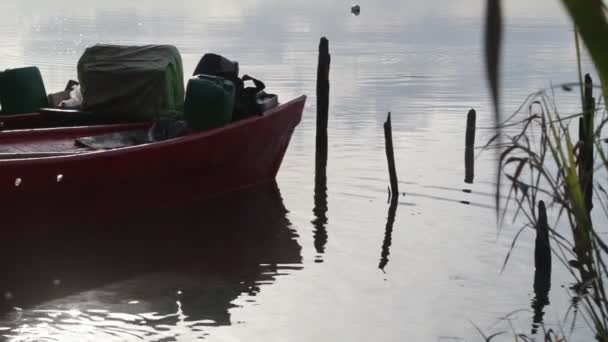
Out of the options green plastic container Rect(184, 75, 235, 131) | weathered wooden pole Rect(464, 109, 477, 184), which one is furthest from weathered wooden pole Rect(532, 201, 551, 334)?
weathered wooden pole Rect(464, 109, 477, 184)

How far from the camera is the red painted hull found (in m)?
10.5

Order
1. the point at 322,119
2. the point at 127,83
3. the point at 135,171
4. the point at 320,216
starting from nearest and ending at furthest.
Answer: the point at 135,171
the point at 320,216
the point at 127,83
the point at 322,119

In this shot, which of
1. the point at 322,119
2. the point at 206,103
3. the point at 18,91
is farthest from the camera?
the point at 322,119

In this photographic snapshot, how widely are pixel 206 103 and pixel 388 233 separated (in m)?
2.89

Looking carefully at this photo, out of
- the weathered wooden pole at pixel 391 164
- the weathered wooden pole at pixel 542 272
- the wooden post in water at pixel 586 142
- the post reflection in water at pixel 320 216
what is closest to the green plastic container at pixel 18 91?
the post reflection in water at pixel 320 216

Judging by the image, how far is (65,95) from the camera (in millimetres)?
14516

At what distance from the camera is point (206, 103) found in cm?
1281

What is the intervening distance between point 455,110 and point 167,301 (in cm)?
1712

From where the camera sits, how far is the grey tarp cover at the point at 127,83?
1341 centimetres

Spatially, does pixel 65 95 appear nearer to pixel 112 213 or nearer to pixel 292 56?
pixel 112 213

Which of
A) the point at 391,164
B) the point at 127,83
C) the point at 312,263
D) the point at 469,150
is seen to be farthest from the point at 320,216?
the point at 127,83

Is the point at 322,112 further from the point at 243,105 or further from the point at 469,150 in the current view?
the point at 469,150

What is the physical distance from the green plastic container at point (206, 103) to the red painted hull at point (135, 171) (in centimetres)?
22

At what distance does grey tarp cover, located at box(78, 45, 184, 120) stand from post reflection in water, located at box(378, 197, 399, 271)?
3223 mm
